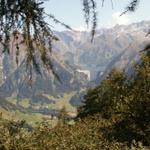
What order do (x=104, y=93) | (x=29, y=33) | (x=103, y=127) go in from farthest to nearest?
(x=104, y=93), (x=103, y=127), (x=29, y=33)

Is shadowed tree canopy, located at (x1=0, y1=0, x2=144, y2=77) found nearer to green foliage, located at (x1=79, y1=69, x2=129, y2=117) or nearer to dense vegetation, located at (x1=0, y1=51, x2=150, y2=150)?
dense vegetation, located at (x1=0, y1=51, x2=150, y2=150)

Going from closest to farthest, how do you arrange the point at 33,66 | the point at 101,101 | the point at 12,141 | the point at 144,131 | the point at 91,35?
the point at 91,35 < the point at 33,66 < the point at 12,141 < the point at 144,131 < the point at 101,101

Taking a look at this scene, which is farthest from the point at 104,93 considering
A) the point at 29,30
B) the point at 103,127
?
the point at 29,30

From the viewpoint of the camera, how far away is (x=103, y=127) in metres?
63.1

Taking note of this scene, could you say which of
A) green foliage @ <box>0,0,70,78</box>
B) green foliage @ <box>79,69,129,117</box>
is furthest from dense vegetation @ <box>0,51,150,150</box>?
green foliage @ <box>0,0,70,78</box>

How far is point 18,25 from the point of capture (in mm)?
4434

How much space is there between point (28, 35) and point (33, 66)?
301mm

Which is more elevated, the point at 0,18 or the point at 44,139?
the point at 0,18

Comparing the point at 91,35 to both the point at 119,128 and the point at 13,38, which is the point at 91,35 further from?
the point at 119,128

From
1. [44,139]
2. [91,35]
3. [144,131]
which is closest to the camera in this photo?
[91,35]

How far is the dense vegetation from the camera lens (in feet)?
110

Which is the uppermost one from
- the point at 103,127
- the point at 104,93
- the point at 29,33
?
the point at 29,33

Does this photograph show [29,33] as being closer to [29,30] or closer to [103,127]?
[29,30]

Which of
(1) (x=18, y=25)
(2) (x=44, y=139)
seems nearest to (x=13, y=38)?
(1) (x=18, y=25)
